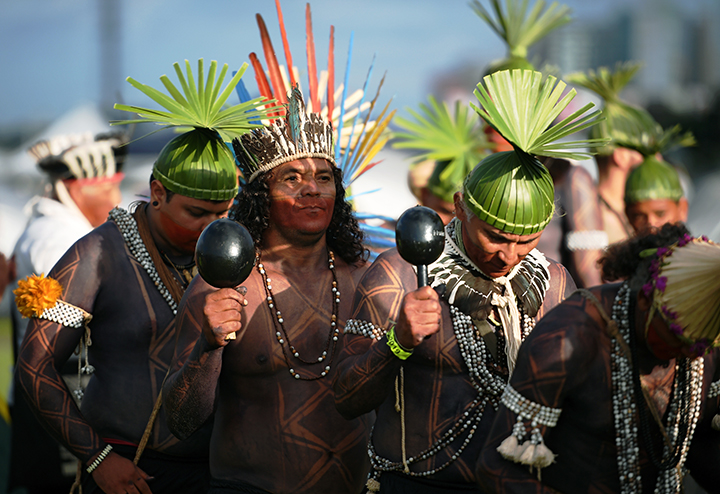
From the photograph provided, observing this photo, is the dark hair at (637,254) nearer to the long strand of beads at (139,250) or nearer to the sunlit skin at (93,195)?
the long strand of beads at (139,250)

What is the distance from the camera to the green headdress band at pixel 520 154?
3008mm

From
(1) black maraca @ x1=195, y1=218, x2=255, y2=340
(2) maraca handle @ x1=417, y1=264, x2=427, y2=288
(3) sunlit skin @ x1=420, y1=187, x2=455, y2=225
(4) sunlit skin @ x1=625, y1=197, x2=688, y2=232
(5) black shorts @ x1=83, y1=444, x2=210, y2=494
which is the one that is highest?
(1) black maraca @ x1=195, y1=218, x2=255, y2=340

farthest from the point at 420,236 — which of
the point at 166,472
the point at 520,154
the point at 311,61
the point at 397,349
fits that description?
the point at 311,61

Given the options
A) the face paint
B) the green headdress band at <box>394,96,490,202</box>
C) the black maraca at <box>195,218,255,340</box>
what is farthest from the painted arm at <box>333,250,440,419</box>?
the green headdress band at <box>394,96,490,202</box>

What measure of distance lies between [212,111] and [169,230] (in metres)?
0.63

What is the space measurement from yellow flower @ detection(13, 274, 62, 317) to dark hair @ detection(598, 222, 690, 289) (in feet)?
7.75

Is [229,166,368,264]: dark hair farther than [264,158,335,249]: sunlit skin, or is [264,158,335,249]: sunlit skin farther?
[229,166,368,264]: dark hair

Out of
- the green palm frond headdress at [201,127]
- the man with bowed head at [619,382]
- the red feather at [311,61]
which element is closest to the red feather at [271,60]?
the red feather at [311,61]

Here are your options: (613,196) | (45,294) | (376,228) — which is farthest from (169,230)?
(613,196)

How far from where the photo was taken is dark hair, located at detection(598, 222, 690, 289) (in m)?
2.70

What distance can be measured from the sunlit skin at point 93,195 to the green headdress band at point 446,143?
243 centimetres

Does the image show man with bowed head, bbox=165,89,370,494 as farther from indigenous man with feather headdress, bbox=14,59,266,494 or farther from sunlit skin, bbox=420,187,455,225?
sunlit skin, bbox=420,187,455,225

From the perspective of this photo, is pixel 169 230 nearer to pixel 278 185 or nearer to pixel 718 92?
pixel 278 185

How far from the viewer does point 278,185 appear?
12.1 feet
